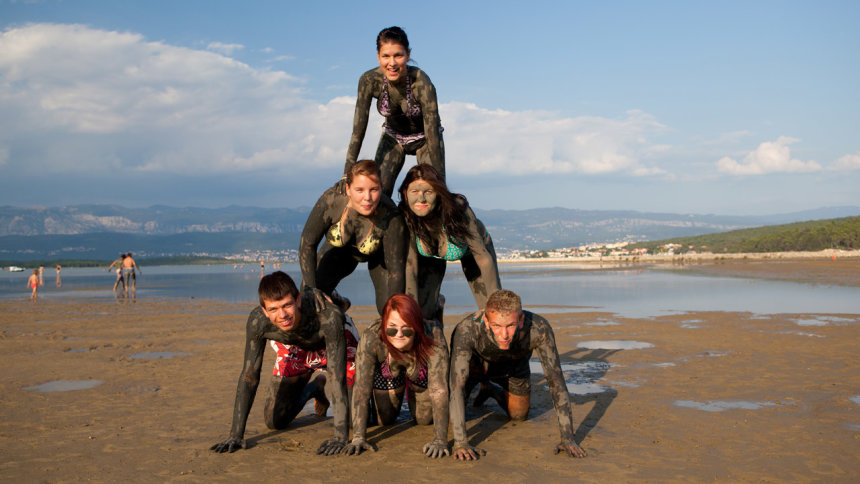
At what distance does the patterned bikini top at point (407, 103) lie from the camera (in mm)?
7318

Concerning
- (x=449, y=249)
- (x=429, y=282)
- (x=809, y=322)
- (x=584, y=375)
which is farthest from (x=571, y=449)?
(x=809, y=322)

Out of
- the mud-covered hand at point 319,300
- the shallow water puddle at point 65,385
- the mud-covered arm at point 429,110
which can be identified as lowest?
the shallow water puddle at point 65,385

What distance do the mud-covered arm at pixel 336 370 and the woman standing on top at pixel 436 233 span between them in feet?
3.69

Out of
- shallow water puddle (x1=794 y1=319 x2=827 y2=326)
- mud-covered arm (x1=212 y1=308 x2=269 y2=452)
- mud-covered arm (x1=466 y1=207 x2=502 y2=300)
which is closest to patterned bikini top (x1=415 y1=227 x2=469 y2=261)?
mud-covered arm (x1=466 y1=207 x2=502 y2=300)

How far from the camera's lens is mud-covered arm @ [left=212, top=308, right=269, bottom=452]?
612 centimetres

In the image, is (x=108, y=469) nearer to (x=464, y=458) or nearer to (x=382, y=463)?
(x=382, y=463)

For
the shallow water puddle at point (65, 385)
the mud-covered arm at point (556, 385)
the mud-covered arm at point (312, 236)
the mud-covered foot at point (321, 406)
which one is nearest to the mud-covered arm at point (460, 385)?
the mud-covered arm at point (556, 385)

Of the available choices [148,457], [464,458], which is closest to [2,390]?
[148,457]

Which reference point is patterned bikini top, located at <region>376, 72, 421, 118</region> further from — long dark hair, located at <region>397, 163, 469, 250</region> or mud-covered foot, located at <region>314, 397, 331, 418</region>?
mud-covered foot, located at <region>314, 397, 331, 418</region>

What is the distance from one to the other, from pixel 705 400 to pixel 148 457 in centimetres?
647

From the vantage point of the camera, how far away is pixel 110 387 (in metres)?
9.33

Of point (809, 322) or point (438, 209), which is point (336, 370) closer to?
point (438, 209)

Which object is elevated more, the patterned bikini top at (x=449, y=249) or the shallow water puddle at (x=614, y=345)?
the patterned bikini top at (x=449, y=249)

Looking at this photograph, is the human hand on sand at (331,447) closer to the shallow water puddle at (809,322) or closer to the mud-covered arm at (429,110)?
the mud-covered arm at (429,110)
